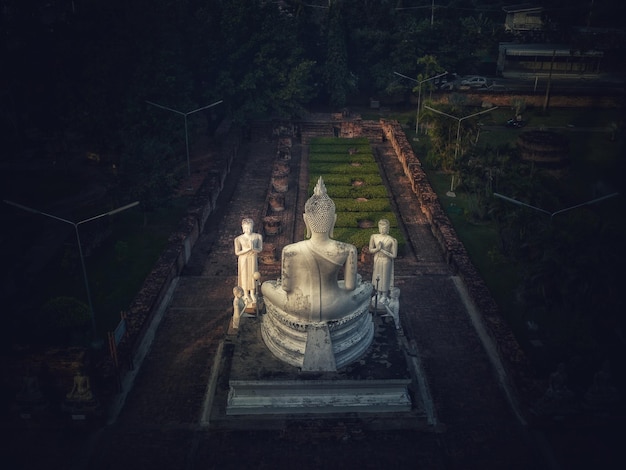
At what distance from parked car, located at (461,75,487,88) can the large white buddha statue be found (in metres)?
37.4

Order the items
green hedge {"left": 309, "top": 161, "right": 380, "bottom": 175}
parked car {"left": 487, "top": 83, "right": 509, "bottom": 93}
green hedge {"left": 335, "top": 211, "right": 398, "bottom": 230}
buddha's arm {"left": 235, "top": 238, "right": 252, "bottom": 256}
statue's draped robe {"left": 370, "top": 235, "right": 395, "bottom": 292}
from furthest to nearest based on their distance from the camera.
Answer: parked car {"left": 487, "top": 83, "right": 509, "bottom": 93}
green hedge {"left": 309, "top": 161, "right": 380, "bottom": 175}
green hedge {"left": 335, "top": 211, "right": 398, "bottom": 230}
buddha's arm {"left": 235, "top": 238, "right": 252, "bottom": 256}
statue's draped robe {"left": 370, "top": 235, "right": 395, "bottom": 292}

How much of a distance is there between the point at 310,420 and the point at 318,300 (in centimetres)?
310

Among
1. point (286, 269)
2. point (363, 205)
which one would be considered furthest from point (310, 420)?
point (363, 205)

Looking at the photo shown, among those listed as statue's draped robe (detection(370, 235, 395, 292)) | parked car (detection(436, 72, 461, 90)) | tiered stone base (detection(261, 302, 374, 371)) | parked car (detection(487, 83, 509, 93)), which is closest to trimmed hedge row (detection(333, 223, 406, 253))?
statue's draped robe (detection(370, 235, 395, 292))

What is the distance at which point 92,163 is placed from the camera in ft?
114

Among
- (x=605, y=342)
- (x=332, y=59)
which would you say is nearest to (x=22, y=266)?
(x=605, y=342)

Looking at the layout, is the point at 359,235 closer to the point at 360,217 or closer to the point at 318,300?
the point at 360,217

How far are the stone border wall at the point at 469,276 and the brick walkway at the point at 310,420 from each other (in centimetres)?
61

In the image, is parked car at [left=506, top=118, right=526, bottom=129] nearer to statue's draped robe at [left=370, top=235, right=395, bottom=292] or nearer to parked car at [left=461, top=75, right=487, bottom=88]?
parked car at [left=461, top=75, right=487, bottom=88]

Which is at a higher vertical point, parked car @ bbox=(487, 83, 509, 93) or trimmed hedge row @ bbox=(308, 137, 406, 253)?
parked car @ bbox=(487, 83, 509, 93)

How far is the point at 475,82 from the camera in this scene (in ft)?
166

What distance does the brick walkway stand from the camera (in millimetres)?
15352

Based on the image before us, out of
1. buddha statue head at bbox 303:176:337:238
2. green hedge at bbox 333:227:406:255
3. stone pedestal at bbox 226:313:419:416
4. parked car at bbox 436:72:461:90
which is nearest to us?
buddha statue head at bbox 303:176:337:238

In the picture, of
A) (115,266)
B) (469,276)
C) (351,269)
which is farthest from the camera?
(115,266)
